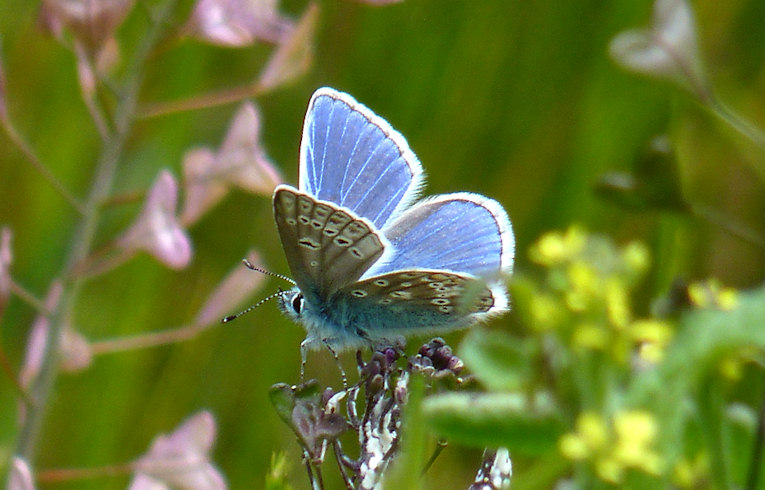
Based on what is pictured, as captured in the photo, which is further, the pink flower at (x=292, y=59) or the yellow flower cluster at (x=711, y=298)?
the pink flower at (x=292, y=59)

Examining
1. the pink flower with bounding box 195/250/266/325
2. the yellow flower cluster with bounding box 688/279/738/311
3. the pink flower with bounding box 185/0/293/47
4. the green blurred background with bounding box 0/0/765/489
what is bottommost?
the green blurred background with bounding box 0/0/765/489

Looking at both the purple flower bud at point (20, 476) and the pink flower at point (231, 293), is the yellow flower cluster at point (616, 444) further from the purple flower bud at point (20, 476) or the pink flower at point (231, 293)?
the pink flower at point (231, 293)

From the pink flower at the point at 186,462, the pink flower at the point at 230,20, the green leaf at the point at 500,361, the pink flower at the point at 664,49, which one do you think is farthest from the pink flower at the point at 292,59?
→ the green leaf at the point at 500,361

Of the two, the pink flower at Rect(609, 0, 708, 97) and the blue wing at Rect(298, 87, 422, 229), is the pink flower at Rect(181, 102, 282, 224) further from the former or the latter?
the pink flower at Rect(609, 0, 708, 97)

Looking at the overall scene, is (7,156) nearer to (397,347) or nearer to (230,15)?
(230,15)

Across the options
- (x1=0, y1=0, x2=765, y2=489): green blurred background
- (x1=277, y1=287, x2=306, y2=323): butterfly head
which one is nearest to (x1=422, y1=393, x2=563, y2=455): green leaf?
(x1=277, y1=287, x2=306, y2=323): butterfly head

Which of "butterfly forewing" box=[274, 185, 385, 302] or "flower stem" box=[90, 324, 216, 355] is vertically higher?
"butterfly forewing" box=[274, 185, 385, 302]

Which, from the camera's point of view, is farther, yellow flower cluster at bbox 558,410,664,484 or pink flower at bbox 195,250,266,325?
pink flower at bbox 195,250,266,325

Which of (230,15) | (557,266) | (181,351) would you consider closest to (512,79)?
(181,351)
